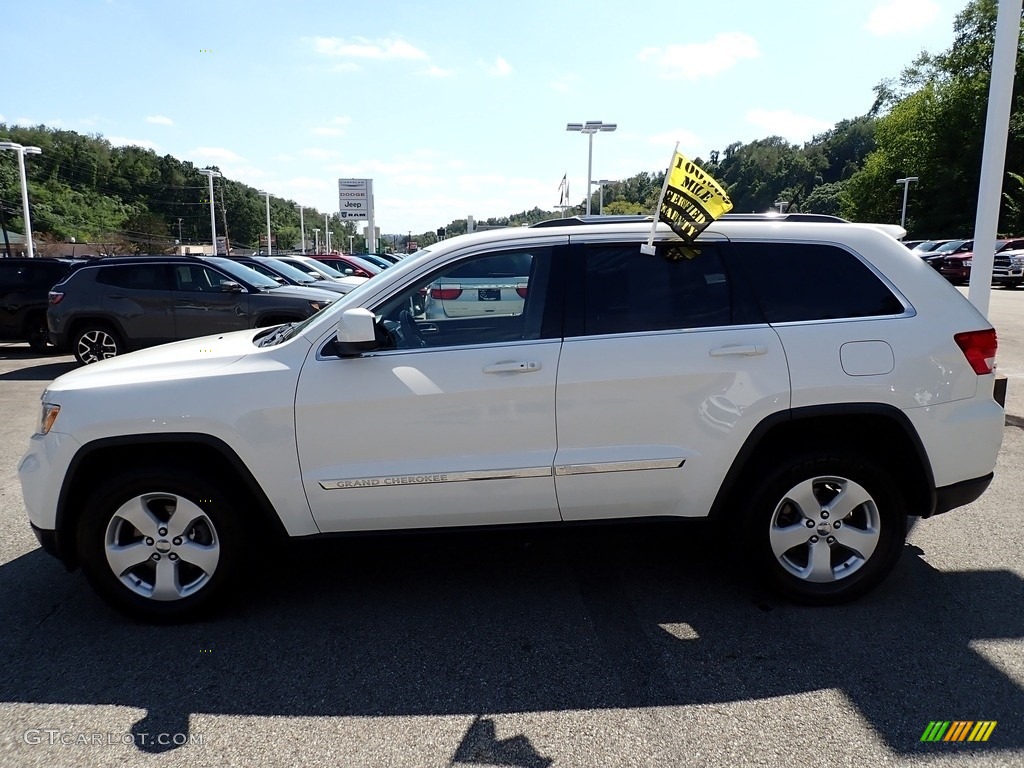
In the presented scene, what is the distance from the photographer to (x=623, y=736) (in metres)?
2.71

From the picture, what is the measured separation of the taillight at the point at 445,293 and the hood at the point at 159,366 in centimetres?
69

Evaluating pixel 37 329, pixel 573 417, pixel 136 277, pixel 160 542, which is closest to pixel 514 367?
pixel 573 417

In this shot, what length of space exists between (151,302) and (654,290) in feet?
31.0

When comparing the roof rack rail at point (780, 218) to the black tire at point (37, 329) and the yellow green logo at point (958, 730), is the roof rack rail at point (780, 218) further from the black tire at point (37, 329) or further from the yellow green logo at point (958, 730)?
the black tire at point (37, 329)

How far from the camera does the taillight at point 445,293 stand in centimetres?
374

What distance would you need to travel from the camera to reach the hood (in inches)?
139

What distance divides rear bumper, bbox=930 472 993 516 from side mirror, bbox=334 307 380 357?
279 cm

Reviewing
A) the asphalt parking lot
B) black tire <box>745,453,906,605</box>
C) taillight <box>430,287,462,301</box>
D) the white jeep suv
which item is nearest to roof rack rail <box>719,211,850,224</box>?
Result: the white jeep suv

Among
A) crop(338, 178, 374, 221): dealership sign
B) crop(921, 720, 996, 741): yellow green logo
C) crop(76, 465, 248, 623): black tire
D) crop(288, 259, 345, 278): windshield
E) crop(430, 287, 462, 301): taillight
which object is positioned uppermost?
crop(338, 178, 374, 221): dealership sign

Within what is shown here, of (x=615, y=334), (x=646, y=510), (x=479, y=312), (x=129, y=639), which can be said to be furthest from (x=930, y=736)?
(x=129, y=639)

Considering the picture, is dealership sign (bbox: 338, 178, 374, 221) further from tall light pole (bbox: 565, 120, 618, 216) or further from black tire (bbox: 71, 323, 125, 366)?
black tire (bbox: 71, 323, 125, 366)

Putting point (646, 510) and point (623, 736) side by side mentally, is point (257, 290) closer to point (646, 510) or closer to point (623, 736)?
point (646, 510)

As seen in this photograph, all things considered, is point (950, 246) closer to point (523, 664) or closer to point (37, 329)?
point (37, 329)

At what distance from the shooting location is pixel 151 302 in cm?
1088
